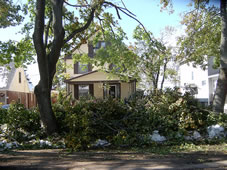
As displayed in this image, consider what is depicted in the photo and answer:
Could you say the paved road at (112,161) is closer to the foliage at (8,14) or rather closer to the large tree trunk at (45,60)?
the large tree trunk at (45,60)

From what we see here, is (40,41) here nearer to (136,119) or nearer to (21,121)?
(21,121)

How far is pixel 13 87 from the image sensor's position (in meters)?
32.5

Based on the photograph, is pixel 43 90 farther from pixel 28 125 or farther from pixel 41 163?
pixel 41 163

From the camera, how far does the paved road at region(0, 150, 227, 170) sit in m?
5.73

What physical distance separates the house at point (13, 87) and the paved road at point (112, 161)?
20.9 meters

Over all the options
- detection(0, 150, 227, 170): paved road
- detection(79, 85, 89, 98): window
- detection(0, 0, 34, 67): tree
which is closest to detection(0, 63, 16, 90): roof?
detection(79, 85, 89, 98): window

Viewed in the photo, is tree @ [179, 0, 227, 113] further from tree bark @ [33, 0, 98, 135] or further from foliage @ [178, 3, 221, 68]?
tree bark @ [33, 0, 98, 135]

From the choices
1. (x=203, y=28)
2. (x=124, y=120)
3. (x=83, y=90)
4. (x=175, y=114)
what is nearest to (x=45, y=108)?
(x=124, y=120)

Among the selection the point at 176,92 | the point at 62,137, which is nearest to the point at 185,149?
the point at 176,92

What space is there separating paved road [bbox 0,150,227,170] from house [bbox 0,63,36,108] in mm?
20926

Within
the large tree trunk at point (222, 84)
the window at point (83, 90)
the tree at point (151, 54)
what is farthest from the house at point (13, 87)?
the large tree trunk at point (222, 84)

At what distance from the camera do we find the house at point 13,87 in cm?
3012

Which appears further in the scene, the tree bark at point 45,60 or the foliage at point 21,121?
the foliage at point 21,121

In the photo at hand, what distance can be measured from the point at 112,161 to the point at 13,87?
2893 cm
